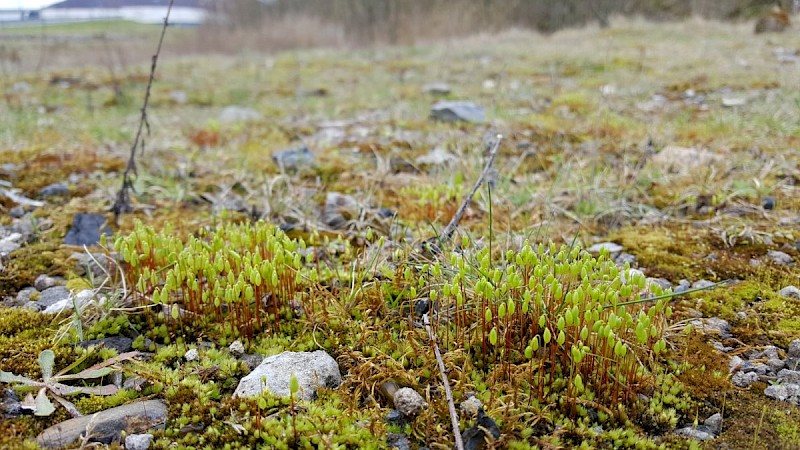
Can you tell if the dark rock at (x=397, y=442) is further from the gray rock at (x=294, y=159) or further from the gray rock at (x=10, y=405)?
the gray rock at (x=294, y=159)

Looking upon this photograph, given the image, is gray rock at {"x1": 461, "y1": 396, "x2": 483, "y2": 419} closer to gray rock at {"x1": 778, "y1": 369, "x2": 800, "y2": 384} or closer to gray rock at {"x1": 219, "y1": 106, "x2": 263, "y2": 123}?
gray rock at {"x1": 778, "y1": 369, "x2": 800, "y2": 384}

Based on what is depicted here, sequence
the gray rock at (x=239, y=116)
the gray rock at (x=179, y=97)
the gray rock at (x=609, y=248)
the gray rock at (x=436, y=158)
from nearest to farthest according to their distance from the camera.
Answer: the gray rock at (x=609, y=248)
the gray rock at (x=436, y=158)
the gray rock at (x=239, y=116)
the gray rock at (x=179, y=97)

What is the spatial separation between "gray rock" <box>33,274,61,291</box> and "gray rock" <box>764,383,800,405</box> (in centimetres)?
366

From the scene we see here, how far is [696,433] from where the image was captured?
7.16 ft

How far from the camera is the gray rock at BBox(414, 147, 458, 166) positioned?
5.65m

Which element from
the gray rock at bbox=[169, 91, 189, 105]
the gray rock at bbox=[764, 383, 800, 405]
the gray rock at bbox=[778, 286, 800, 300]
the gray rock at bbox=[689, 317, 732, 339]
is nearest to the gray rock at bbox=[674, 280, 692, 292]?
the gray rock at bbox=[689, 317, 732, 339]

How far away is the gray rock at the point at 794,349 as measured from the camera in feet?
8.62

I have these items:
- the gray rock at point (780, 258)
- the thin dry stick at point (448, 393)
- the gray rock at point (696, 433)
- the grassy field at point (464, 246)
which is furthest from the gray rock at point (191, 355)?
the gray rock at point (780, 258)

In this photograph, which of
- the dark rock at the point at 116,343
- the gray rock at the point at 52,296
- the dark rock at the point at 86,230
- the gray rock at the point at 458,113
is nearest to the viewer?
the dark rock at the point at 116,343

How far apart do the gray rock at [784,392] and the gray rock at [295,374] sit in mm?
1792

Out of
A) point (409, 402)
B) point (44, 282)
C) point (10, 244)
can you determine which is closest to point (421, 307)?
point (409, 402)

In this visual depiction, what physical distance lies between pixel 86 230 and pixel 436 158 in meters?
3.23

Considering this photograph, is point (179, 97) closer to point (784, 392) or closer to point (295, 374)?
point (295, 374)

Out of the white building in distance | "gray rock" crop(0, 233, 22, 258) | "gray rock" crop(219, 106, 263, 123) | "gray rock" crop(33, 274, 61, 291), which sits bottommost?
"gray rock" crop(33, 274, 61, 291)
